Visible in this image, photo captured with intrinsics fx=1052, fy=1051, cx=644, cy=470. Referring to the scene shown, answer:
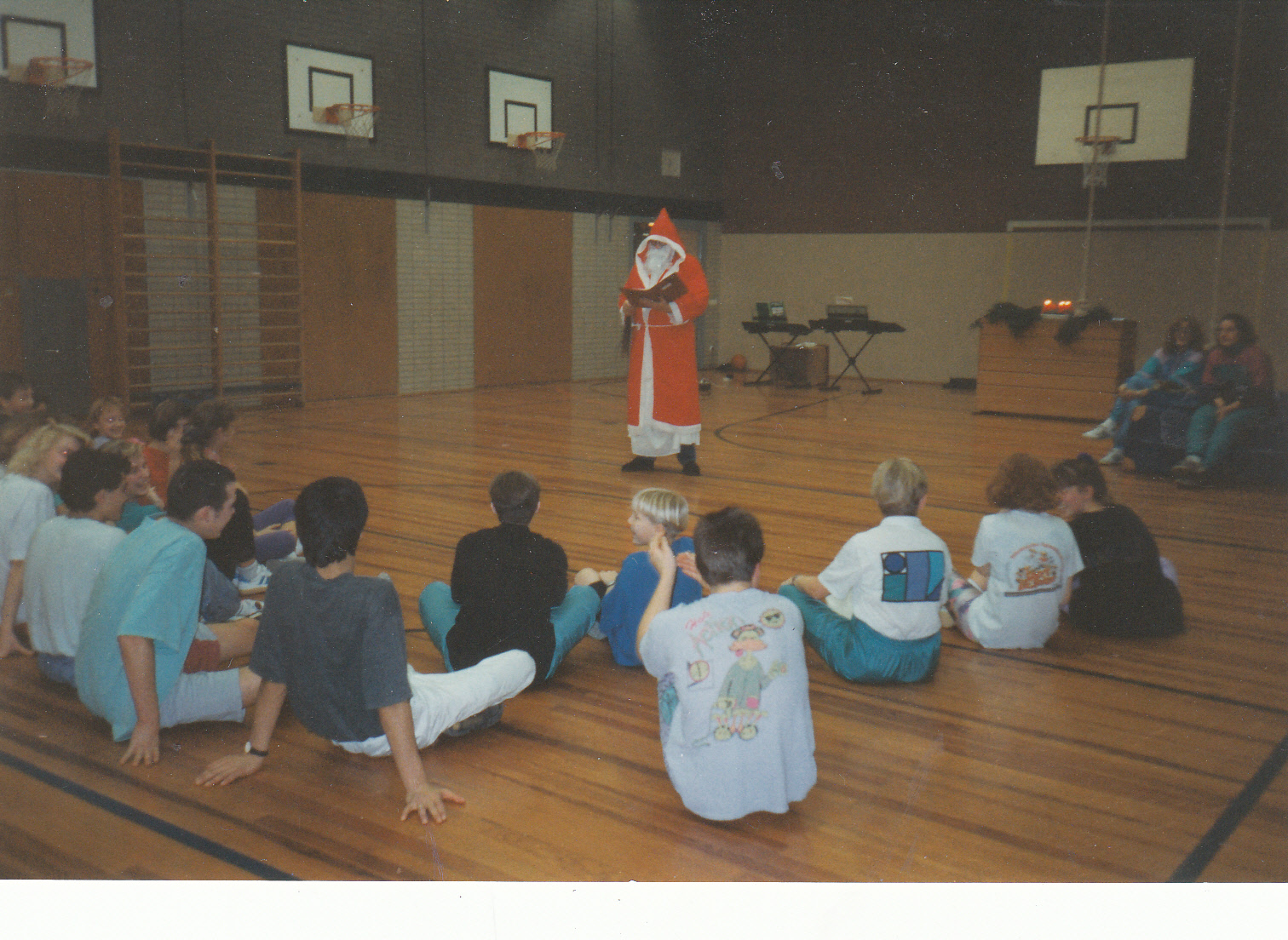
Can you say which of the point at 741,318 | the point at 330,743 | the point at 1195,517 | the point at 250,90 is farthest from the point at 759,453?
the point at 741,318

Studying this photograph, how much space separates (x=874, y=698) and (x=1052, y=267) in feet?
34.9

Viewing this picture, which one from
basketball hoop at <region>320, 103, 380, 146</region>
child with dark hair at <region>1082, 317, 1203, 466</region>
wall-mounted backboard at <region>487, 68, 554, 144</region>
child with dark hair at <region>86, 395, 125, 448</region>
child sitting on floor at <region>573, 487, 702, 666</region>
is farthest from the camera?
wall-mounted backboard at <region>487, 68, 554, 144</region>

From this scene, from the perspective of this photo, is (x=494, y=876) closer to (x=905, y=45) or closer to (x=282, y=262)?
(x=282, y=262)

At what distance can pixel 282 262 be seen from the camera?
379 inches

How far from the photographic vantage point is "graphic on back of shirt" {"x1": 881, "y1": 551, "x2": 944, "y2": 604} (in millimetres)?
2643

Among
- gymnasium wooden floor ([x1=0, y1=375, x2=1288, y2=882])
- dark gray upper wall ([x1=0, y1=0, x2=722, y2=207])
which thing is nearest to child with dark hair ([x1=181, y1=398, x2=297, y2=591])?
gymnasium wooden floor ([x1=0, y1=375, x2=1288, y2=882])

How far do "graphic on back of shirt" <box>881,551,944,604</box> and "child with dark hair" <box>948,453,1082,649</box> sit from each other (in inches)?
11.3

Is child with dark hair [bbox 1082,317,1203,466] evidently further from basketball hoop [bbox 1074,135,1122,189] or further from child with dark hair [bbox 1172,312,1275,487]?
basketball hoop [bbox 1074,135,1122,189]

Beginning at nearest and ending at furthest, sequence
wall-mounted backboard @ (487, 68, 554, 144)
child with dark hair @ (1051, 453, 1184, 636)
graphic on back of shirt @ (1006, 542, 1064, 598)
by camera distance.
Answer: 1. graphic on back of shirt @ (1006, 542, 1064, 598)
2. child with dark hair @ (1051, 453, 1184, 636)
3. wall-mounted backboard @ (487, 68, 554, 144)

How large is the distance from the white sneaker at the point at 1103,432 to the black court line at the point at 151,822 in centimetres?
652

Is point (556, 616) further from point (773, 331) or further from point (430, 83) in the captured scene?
point (773, 331)

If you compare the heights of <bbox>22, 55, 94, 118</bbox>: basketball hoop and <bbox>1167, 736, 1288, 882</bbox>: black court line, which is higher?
<bbox>22, 55, 94, 118</bbox>: basketball hoop

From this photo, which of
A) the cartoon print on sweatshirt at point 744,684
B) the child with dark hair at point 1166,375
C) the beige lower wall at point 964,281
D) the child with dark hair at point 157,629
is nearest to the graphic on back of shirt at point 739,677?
the cartoon print on sweatshirt at point 744,684

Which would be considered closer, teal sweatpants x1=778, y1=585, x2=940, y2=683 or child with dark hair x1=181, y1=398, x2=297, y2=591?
teal sweatpants x1=778, y1=585, x2=940, y2=683
